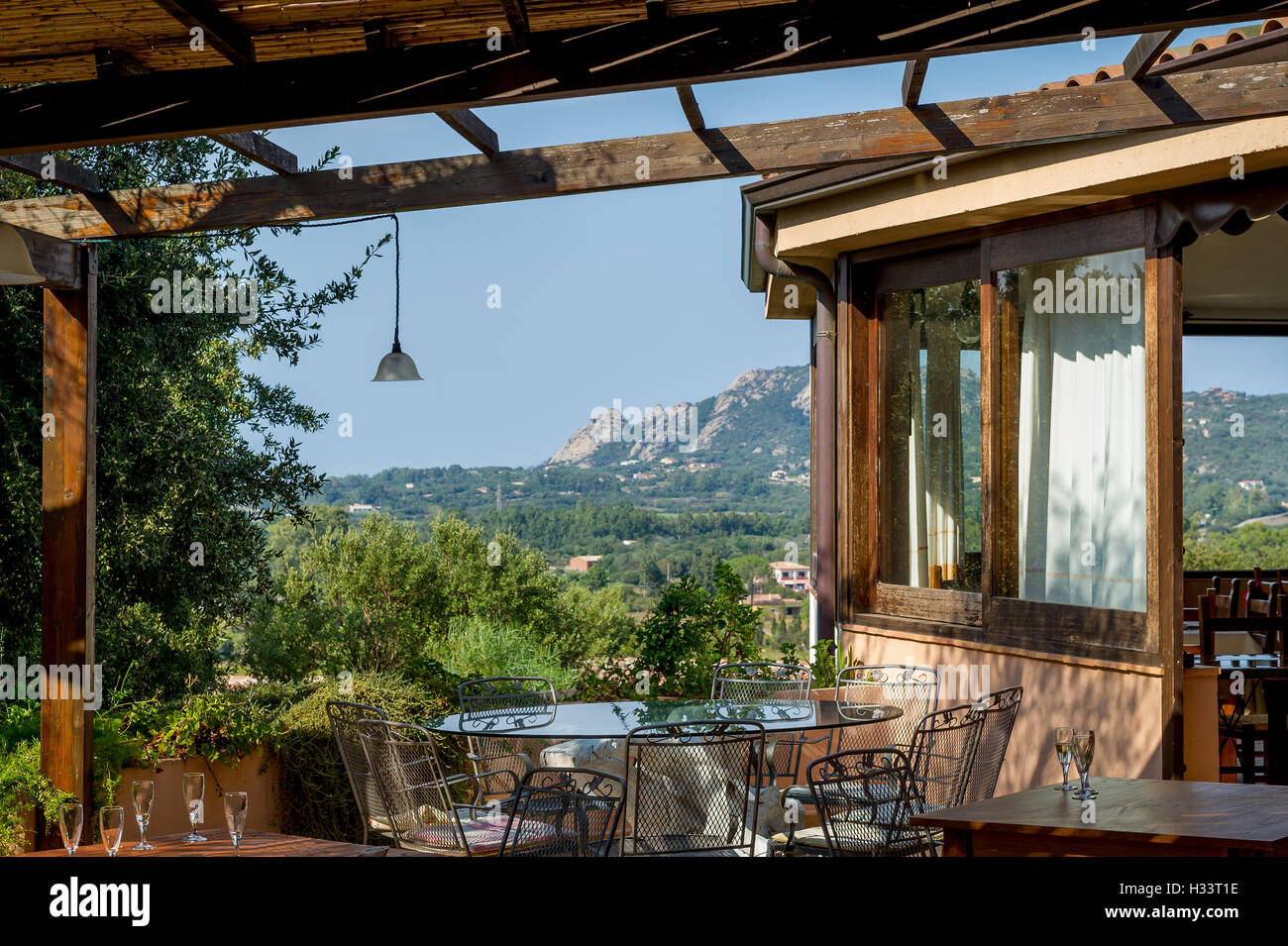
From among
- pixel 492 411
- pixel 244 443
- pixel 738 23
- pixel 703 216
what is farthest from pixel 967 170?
pixel 703 216

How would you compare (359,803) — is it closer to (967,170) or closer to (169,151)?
(967,170)

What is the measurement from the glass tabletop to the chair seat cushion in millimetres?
343

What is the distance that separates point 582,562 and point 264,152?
18990 millimetres

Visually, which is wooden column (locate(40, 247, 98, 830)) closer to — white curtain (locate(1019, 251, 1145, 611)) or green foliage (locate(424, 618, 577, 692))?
green foliage (locate(424, 618, 577, 692))

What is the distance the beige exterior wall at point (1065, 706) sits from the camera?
18.2 feet

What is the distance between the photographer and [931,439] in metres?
7.03

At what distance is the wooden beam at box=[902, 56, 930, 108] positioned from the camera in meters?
4.09

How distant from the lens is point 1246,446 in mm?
24359

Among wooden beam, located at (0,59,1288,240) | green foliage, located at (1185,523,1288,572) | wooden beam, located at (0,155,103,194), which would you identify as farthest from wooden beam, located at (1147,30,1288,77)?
green foliage, located at (1185,523,1288,572)

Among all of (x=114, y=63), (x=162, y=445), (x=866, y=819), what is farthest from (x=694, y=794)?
(x=162, y=445)

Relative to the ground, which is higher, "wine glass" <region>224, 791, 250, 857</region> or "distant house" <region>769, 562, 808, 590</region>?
"wine glass" <region>224, 791, 250, 857</region>

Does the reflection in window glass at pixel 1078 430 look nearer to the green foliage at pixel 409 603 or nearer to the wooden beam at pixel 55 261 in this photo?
the wooden beam at pixel 55 261
